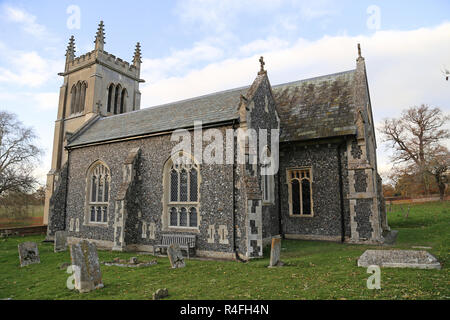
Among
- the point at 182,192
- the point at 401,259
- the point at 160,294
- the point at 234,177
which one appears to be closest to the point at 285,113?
the point at 234,177

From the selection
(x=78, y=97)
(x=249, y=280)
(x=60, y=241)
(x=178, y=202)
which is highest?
(x=78, y=97)

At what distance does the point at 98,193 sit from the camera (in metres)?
15.7

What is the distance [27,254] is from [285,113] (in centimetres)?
1392

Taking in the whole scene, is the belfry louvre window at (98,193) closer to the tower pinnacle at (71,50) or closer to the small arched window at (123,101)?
the small arched window at (123,101)

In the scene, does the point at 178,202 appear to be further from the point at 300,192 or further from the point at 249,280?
the point at 300,192

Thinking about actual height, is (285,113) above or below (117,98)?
below

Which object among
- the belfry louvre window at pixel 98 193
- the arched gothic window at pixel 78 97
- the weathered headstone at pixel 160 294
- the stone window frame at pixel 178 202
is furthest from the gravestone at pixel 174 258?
the arched gothic window at pixel 78 97

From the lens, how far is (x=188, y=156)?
12453 millimetres

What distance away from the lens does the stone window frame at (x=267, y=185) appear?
1307 cm

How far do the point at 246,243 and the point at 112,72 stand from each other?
75.7 ft

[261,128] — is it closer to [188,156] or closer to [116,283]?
[188,156]

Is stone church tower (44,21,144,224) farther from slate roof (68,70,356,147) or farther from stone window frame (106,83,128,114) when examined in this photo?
slate roof (68,70,356,147)

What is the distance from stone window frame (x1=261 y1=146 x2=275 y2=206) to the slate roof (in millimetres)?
1995

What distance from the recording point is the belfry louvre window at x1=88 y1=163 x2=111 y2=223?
601 inches
